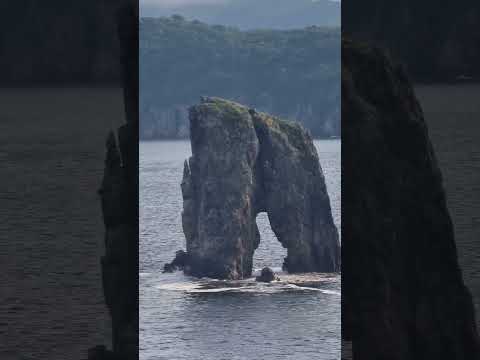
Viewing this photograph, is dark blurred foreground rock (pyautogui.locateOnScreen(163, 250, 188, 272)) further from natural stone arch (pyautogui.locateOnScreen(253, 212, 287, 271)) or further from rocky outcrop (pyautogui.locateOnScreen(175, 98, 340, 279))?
natural stone arch (pyautogui.locateOnScreen(253, 212, 287, 271))

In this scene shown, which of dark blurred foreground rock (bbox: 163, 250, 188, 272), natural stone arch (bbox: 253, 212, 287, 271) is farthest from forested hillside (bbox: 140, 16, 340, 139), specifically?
dark blurred foreground rock (bbox: 163, 250, 188, 272)

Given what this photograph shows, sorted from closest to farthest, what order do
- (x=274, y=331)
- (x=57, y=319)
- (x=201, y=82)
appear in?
(x=57, y=319) → (x=274, y=331) → (x=201, y=82)

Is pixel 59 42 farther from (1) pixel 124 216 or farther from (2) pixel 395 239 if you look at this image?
(2) pixel 395 239

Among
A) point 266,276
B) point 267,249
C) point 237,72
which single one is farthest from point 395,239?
point 237,72

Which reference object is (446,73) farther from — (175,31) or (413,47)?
(175,31)

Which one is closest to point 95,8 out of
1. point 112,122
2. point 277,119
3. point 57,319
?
point 112,122

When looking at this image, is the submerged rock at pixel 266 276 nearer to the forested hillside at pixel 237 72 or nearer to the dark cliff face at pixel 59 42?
the forested hillside at pixel 237 72
